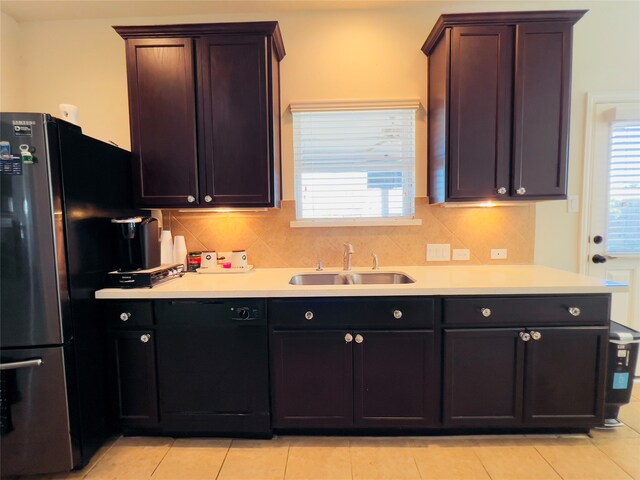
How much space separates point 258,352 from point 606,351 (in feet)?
6.26

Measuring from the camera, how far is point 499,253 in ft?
7.79

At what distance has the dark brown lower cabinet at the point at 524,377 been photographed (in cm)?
174

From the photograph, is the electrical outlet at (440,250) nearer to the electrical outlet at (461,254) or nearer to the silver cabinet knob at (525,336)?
the electrical outlet at (461,254)

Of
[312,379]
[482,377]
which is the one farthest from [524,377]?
[312,379]

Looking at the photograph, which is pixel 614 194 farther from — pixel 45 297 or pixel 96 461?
pixel 96 461

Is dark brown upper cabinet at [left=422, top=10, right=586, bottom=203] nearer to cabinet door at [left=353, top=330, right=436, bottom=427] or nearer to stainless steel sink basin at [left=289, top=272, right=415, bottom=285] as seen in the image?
stainless steel sink basin at [left=289, top=272, right=415, bottom=285]

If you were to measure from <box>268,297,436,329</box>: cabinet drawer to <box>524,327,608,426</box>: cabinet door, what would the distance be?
0.63m

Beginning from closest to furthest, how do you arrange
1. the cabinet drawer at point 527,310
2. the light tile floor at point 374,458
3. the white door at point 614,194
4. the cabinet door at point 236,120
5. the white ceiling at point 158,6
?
1. the light tile floor at point 374,458
2. the cabinet drawer at point 527,310
3. the cabinet door at point 236,120
4. the white ceiling at point 158,6
5. the white door at point 614,194

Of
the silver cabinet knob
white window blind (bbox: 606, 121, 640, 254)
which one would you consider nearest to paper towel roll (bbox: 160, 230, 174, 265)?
the silver cabinet knob

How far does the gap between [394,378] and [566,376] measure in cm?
95

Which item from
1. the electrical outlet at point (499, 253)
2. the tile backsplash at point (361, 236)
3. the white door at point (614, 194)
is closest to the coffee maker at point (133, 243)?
the tile backsplash at point (361, 236)

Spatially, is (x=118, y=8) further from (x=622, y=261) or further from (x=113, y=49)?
(x=622, y=261)

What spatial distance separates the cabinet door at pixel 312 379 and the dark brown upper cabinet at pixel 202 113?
0.88 meters

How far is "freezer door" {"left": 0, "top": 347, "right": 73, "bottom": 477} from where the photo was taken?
1511 millimetres
